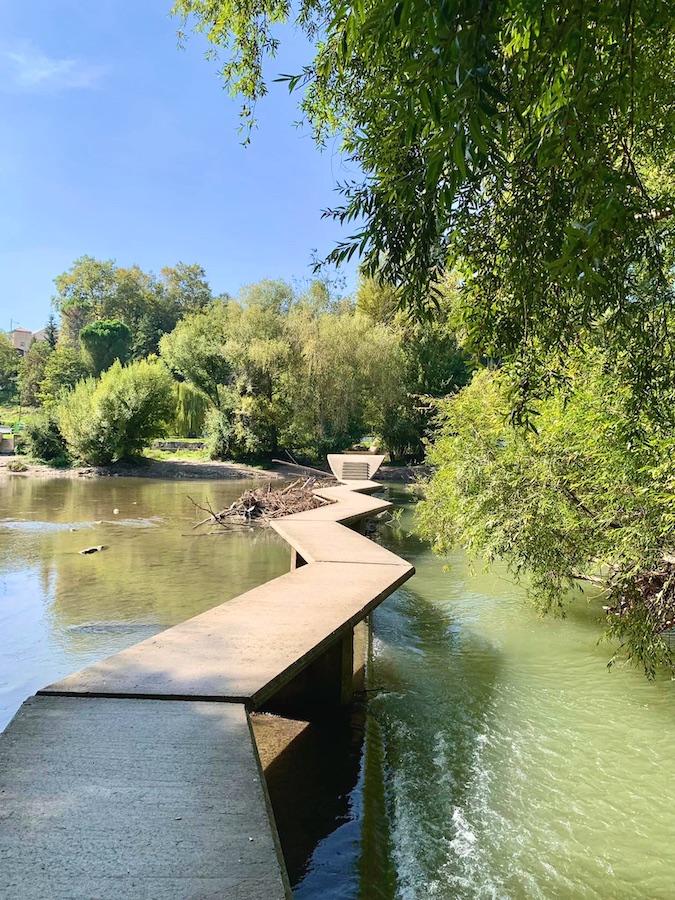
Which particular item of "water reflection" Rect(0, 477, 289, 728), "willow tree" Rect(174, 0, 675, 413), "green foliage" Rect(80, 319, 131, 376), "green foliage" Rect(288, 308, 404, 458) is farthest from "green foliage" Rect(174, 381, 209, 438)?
"willow tree" Rect(174, 0, 675, 413)

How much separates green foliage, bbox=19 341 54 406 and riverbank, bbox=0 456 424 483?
63.5 feet

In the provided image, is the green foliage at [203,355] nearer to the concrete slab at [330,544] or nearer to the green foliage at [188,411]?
the green foliage at [188,411]

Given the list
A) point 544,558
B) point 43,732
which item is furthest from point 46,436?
point 43,732

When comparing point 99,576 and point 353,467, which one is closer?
point 99,576

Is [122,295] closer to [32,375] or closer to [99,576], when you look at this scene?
[32,375]


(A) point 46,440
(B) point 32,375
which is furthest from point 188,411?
(B) point 32,375

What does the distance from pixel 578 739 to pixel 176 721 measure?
328cm

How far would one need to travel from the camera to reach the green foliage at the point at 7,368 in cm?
5138

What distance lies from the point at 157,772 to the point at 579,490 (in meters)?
4.60

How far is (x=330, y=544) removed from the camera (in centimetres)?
644

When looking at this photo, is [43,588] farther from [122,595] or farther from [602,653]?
[602,653]

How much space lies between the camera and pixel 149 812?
69.8 inches

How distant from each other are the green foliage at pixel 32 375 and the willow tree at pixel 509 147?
4700 cm

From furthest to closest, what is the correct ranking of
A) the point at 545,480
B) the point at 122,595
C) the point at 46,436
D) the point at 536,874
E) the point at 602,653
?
the point at 46,436 < the point at 122,595 < the point at 602,653 < the point at 545,480 < the point at 536,874
